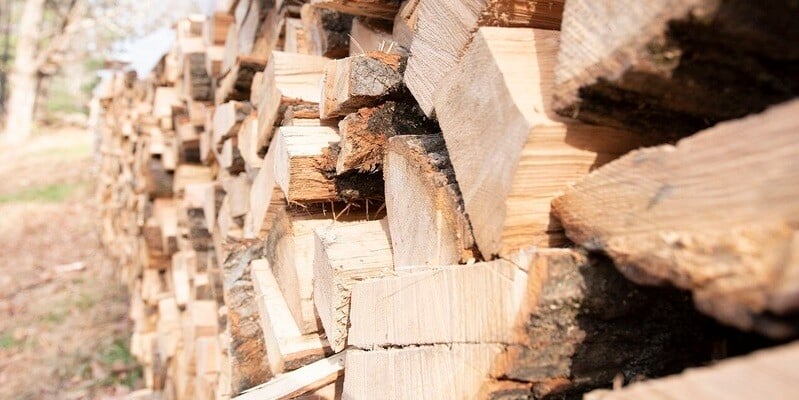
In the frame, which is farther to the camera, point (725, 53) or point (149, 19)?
point (149, 19)

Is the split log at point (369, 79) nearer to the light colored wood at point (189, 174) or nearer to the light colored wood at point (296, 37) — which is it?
the light colored wood at point (296, 37)

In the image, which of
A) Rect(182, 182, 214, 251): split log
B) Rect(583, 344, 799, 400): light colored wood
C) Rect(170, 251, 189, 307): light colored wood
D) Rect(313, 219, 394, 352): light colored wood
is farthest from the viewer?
Rect(170, 251, 189, 307): light colored wood

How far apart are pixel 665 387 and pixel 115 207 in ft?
20.1

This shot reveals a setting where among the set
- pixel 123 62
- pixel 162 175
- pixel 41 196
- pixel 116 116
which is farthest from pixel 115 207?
pixel 41 196

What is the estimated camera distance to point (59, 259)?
6316mm

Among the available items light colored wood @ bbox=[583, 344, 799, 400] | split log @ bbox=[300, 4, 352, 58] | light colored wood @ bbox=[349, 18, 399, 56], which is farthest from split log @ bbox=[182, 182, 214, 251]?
light colored wood @ bbox=[583, 344, 799, 400]

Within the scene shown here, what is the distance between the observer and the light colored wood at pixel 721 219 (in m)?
0.52

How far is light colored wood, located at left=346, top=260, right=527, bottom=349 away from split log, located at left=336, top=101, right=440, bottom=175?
0.26 meters

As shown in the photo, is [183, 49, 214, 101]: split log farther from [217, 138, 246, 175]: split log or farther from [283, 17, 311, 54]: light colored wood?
[283, 17, 311, 54]: light colored wood

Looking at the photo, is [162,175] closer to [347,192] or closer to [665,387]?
[347,192]

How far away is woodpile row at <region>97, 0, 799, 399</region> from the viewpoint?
59 centimetres

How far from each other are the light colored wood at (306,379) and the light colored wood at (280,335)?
29 mm

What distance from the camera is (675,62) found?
666mm

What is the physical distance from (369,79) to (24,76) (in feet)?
46.7
